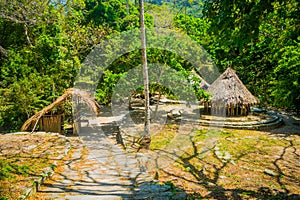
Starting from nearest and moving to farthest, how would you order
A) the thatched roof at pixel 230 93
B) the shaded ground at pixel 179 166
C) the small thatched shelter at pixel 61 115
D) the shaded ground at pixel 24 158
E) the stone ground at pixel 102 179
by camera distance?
the stone ground at pixel 102 179, the shaded ground at pixel 24 158, the shaded ground at pixel 179 166, the small thatched shelter at pixel 61 115, the thatched roof at pixel 230 93

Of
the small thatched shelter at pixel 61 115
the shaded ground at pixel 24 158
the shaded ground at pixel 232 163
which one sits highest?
the small thatched shelter at pixel 61 115

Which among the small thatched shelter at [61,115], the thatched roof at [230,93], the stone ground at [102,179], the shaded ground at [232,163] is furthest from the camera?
the thatched roof at [230,93]

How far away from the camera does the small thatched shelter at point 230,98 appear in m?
13.2

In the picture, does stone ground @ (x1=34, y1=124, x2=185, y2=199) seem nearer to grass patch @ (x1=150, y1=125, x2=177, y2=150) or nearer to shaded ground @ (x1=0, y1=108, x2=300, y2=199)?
shaded ground @ (x1=0, y1=108, x2=300, y2=199)

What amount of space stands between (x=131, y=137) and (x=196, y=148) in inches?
111

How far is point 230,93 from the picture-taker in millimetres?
13320

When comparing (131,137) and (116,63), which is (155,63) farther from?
(131,137)

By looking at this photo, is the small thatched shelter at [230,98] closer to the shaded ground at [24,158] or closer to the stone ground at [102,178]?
the stone ground at [102,178]

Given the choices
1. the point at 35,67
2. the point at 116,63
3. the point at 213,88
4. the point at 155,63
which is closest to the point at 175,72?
the point at 155,63

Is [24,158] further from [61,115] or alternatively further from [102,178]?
[61,115]

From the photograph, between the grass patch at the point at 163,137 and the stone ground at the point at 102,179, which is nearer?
the stone ground at the point at 102,179

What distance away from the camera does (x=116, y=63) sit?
40.0ft

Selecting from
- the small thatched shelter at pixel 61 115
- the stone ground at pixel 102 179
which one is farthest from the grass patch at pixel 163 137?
the small thatched shelter at pixel 61 115

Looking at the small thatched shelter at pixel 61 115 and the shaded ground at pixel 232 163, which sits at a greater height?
the small thatched shelter at pixel 61 115
